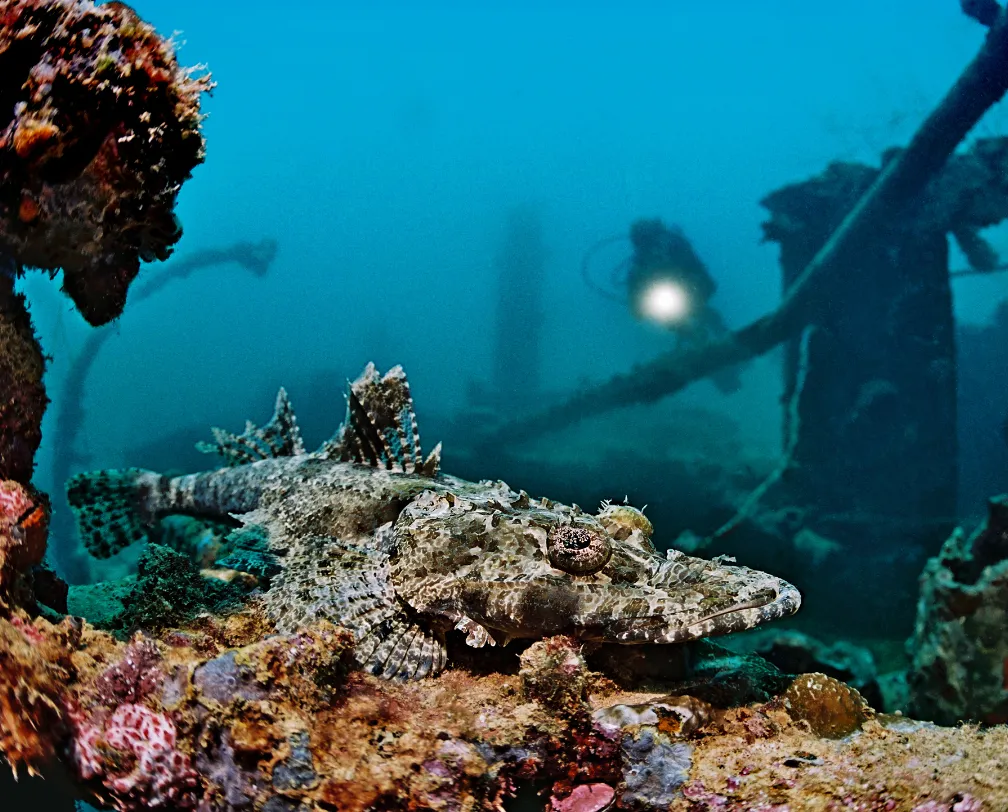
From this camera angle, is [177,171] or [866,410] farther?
[866,410]

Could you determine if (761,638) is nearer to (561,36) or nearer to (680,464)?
(680,464)

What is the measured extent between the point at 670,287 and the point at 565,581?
19736 mm

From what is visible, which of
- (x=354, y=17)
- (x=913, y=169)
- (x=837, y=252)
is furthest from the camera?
(x=354, y=17)

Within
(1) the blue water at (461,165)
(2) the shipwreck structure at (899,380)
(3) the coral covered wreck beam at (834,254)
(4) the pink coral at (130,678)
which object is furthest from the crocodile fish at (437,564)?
(1) the blue water at (461,165)

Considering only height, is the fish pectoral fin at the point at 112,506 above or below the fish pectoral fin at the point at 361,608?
above

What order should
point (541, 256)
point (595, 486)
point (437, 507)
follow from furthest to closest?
point (541, 256) < point (595, 486) < point (437, 507)

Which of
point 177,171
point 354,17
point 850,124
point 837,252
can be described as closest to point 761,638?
point 837,252

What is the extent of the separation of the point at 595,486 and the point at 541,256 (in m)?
14.9

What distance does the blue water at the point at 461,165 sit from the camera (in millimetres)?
22219

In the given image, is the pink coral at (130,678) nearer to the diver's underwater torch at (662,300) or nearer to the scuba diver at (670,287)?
the scuba diver at (670,287)

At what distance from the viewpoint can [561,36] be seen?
29.8 meters

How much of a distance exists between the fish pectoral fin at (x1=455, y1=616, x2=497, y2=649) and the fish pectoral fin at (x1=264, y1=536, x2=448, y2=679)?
0.25 meters

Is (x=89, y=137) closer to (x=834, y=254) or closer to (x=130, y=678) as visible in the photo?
(x=130, y=678)

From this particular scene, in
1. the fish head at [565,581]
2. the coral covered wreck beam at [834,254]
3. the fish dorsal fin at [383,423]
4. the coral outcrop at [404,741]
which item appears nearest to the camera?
the coral outcrop at [404,741]
